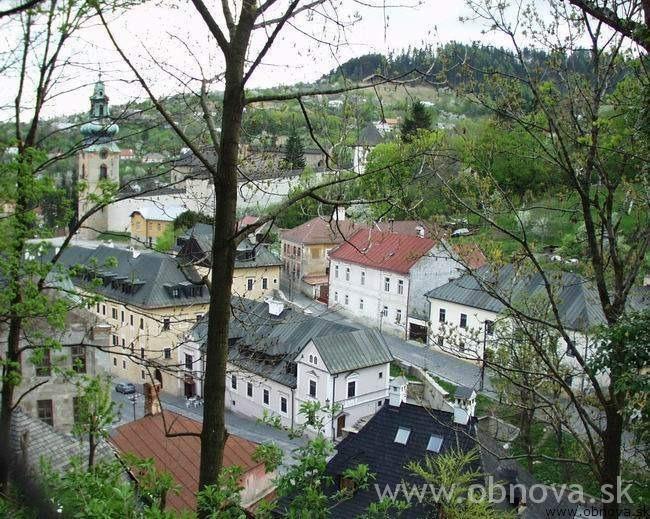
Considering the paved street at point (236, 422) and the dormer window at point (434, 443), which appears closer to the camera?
the dormer window at point (434, 443)

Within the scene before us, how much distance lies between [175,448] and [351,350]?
39.9ft

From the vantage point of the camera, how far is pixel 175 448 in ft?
47.9

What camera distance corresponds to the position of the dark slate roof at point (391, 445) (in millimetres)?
14438

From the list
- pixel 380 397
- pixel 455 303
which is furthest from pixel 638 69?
pixel 455 303

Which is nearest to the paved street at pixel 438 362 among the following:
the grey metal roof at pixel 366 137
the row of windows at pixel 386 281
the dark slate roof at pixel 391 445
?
the row of windows at pixel 386 281

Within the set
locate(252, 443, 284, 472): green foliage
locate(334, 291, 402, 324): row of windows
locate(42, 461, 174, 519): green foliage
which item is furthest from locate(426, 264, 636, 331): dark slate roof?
locate(42, 461, 174, 519): green foliage

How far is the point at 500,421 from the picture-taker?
22703 mm

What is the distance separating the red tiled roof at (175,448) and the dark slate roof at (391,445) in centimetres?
216

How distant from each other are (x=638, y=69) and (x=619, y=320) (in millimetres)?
2476

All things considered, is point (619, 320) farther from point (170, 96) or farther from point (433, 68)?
point (170, 96)

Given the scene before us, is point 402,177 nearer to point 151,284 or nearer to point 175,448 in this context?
point 175,448
